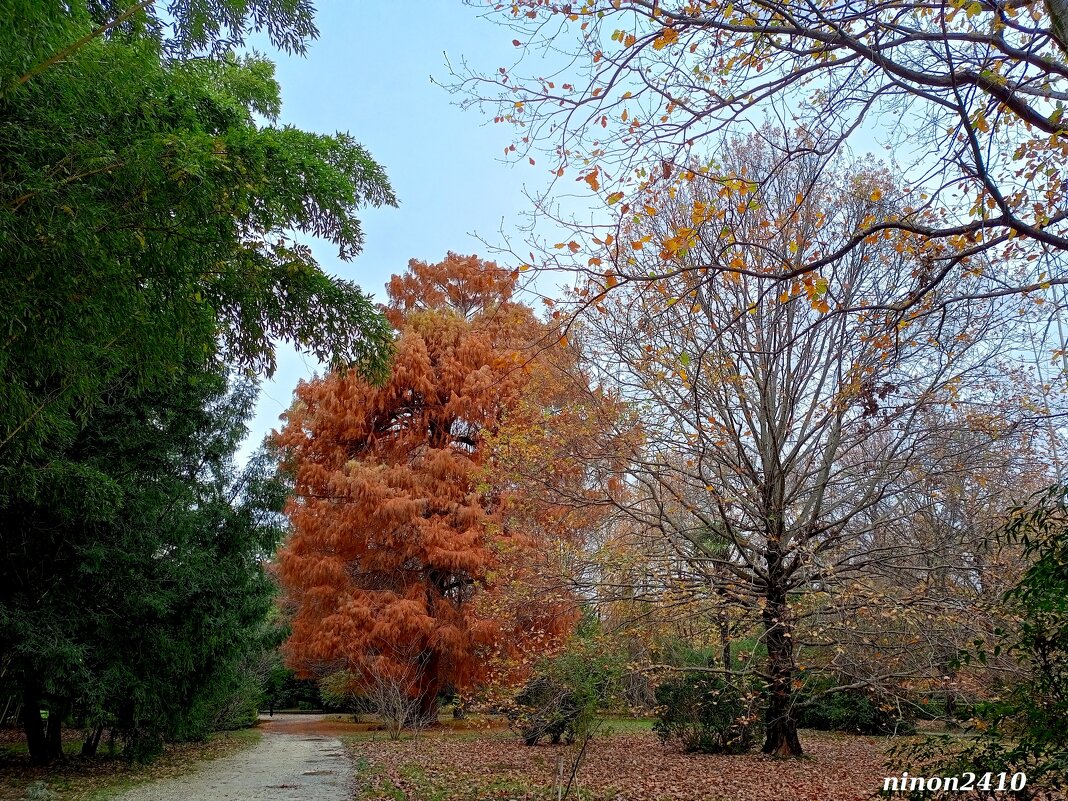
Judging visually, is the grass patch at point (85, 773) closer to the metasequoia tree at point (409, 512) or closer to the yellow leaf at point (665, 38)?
the metasequoia tree at point (409, 512)

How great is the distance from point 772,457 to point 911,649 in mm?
2498

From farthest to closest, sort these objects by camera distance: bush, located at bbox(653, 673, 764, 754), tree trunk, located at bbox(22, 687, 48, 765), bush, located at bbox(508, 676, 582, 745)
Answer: bush, located at bbox(653, 673, 764, 754)
tree trunk, located at bbox(22, 687, 48, 765)
bush, located at bbox(508, 676, 582, 745)

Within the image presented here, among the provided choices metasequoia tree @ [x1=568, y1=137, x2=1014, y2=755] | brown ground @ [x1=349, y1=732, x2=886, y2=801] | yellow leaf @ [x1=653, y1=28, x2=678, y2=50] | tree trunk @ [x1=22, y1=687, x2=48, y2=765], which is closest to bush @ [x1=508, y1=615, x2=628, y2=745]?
brown ground @ [x1=349, y1=732, x2=886, y2=801]

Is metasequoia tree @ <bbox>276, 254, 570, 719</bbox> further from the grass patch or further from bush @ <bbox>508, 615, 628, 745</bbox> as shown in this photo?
the grass patch

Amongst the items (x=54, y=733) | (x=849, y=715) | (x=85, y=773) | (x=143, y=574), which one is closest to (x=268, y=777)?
(x=85, y=773)

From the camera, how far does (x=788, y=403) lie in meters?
8.69

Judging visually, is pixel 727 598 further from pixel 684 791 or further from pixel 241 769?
pixel 241 769

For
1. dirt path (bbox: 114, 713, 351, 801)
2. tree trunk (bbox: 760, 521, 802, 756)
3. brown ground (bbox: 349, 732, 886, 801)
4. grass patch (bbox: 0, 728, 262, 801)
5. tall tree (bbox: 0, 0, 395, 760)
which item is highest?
tall tree (bbox: 0, 0, 395, 760)

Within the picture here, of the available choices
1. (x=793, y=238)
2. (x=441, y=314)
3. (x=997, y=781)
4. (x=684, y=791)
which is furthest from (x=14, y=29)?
(x=441, y=314)

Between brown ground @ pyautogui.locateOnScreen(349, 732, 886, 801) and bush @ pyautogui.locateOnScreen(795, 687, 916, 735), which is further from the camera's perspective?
bush @ pyautogui.locateOnScreen(795, 687, 916, 735)

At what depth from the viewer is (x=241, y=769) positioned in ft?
32.2

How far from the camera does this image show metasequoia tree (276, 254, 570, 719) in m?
13.5

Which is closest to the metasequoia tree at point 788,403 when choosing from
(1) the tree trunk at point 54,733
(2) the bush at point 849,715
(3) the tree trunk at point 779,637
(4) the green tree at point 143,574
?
(3) the tree trunk at point 779,637

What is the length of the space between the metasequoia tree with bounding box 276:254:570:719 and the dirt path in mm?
1875
